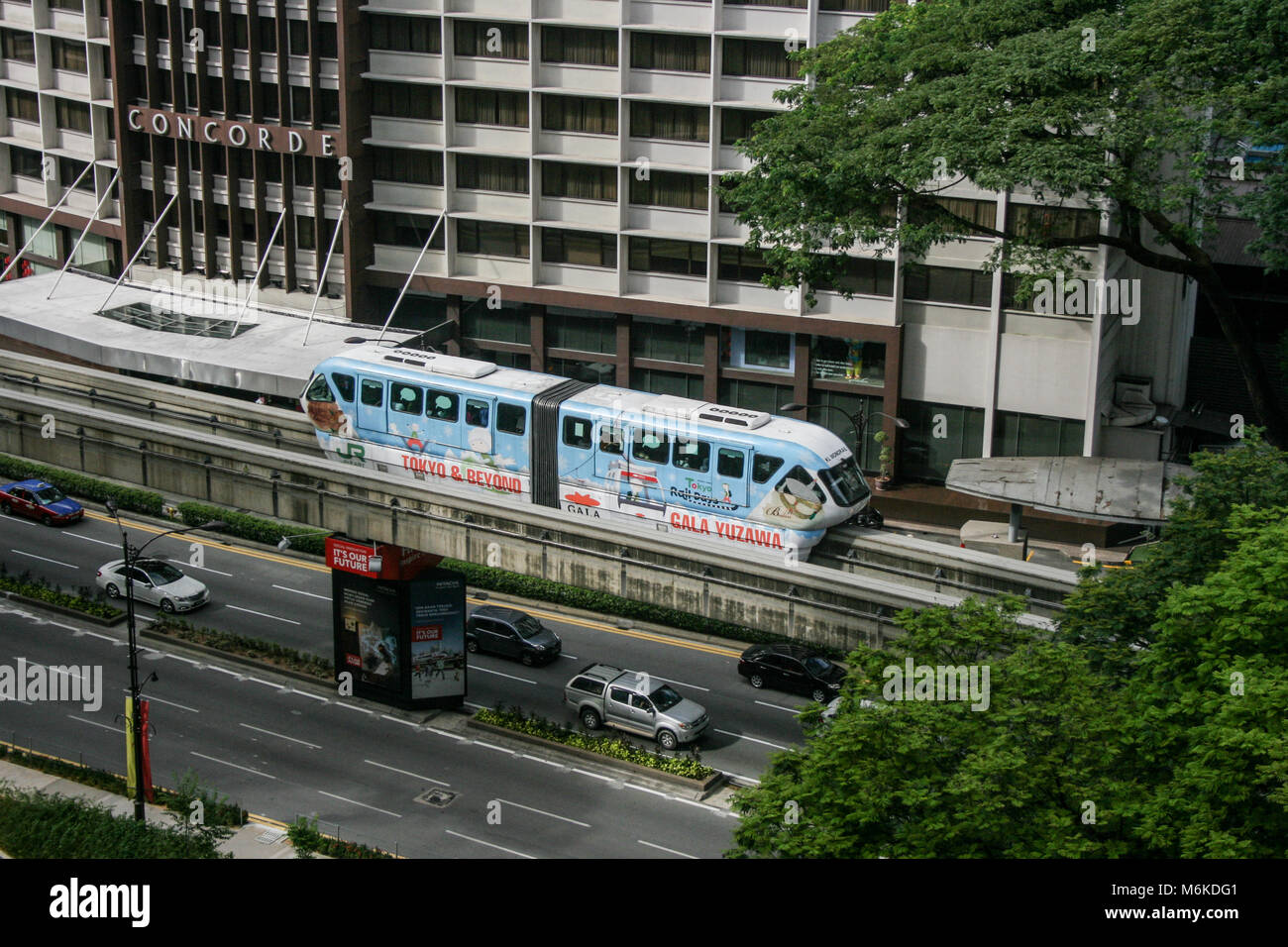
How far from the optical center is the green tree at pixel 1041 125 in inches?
1640

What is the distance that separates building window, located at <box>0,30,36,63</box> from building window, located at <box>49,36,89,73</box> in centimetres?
119

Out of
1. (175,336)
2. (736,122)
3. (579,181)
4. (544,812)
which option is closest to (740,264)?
(736,122)

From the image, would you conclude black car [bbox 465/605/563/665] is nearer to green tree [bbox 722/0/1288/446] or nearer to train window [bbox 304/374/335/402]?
train window [bbox 304/374/335/402]

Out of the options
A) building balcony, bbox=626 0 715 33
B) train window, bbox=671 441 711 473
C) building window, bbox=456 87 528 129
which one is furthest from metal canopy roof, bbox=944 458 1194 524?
building window, bbox=456 87 528 129

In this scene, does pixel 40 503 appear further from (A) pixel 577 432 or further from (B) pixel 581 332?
(A) pixel 577 432

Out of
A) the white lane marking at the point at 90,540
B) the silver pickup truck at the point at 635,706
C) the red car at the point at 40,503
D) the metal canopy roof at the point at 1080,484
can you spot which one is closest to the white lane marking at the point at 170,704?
the white lane marking at the point at 90,540

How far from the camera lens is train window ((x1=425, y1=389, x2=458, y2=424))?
4853 cm

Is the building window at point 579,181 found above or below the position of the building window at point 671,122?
below

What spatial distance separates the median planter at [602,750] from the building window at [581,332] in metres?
23.7

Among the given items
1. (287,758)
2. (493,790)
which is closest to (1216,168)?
(493,790)

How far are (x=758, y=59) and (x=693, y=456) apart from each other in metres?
24.8

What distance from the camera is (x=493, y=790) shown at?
45531 mm

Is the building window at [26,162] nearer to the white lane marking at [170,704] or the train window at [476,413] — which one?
the white lane marking at [170,704]

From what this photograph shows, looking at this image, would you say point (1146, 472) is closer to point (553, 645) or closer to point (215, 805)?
point (553, 645)
